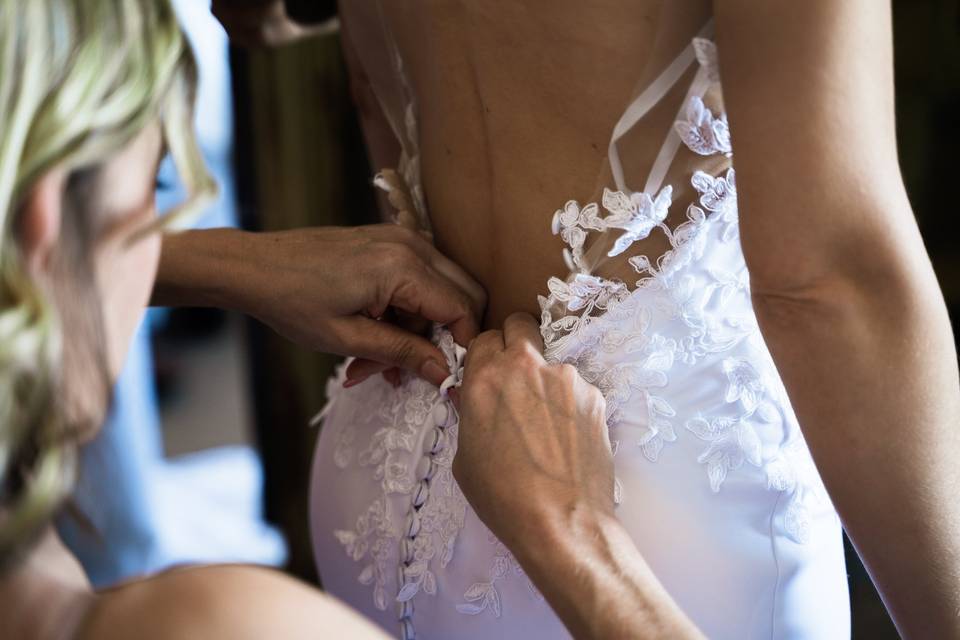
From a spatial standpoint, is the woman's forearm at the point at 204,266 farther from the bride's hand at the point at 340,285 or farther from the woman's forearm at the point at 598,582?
the woman's forearm at the point at 598,582

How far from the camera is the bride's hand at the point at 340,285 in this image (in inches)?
41.3

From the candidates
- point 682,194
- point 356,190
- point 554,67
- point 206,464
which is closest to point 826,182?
point 682,194

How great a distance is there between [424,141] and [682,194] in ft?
1.08

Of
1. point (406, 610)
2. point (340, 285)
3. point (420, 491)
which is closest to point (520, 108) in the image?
point (340, 285)

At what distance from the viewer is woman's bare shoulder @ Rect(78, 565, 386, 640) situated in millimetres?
630

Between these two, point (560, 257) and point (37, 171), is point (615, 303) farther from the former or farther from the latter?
point (37, 171)

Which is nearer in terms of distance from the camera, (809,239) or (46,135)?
(46,135)

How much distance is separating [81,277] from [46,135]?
103 mm

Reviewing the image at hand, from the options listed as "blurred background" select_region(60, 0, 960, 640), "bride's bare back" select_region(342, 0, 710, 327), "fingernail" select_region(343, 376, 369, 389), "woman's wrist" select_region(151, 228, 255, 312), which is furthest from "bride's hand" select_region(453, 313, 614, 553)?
"blurred background" select_region(60, 0, 960, 640)

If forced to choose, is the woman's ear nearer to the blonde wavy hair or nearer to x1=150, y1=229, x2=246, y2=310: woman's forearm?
the blonde wavy hair

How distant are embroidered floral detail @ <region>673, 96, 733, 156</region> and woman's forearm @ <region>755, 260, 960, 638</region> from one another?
0.51 feet

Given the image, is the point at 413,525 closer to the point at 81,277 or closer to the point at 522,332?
the point at 522,332

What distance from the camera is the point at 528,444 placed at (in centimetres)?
90

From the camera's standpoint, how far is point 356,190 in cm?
270
